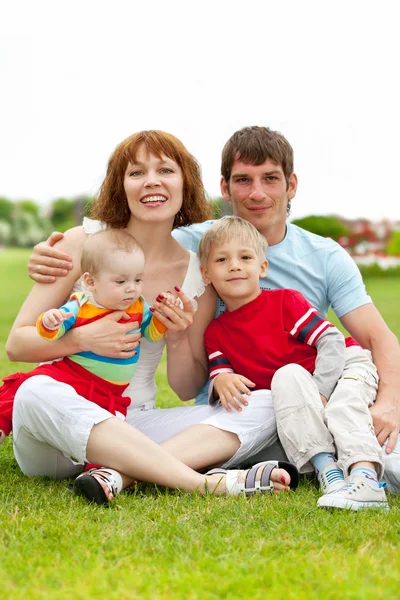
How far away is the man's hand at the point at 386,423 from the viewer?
9.86ft

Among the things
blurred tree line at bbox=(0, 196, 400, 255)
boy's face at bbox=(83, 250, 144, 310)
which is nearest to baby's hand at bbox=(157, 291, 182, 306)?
boy's face at bbox=(83, 250, 144, 310)

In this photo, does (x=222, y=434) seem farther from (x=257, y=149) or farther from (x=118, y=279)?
(x=257, y=149)

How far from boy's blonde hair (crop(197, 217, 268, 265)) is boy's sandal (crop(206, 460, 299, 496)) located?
0.97 meters

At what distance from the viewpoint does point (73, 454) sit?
2.85m

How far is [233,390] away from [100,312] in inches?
25.3

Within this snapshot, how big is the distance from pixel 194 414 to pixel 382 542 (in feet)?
4.02

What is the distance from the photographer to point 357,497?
257 centimetres

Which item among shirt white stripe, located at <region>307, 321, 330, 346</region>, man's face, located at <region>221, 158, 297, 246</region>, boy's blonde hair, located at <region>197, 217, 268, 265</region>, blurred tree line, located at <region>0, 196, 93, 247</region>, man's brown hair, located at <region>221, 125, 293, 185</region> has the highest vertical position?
man's brown hair, located at <region>221, 125, 293, 185</region>

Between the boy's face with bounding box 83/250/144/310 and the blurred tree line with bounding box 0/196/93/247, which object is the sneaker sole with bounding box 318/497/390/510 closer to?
the boy's face with bounding box 83/250/144/310

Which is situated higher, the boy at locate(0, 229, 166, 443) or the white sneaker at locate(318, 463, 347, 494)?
the boy at locate(0, 229, 166, 443)

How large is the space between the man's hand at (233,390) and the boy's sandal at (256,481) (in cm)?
31

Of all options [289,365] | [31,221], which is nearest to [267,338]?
[289,365]

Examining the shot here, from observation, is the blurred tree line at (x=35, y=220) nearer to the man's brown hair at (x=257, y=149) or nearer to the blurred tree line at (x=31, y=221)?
the blurred tree line at (x=31, y=221)

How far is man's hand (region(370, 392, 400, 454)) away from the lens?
3004 mm
